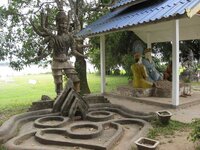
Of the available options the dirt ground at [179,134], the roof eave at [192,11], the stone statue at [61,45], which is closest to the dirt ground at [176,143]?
the dirt ground at [179,134]

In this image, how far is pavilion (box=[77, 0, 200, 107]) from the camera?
7112 millimetres

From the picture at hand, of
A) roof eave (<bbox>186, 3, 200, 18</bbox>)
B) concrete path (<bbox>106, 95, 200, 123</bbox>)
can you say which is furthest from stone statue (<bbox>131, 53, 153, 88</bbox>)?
roof eave (<bbox>186, 3, 200, 18</bbox>)

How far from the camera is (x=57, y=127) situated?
630cm

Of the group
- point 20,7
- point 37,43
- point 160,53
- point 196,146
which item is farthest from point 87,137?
point 160,53

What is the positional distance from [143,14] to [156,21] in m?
1.39

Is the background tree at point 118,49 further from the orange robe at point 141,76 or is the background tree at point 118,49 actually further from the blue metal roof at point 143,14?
the orange robe at point 141,76

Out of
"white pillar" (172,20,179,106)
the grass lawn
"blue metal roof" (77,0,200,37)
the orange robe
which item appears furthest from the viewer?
→ the orange robe

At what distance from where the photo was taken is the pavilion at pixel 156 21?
23.3 ft

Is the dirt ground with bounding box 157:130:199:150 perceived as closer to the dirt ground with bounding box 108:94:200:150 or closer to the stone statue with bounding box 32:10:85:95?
the dirt ground with bounding box 108:94:200:150

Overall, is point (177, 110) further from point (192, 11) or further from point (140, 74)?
point (192, 11)

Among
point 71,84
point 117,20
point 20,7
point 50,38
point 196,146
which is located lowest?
point 196,146

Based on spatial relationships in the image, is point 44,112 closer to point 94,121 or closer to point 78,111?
point 78,111

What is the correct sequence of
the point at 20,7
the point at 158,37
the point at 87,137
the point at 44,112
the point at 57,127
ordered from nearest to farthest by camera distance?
the point at 87,137
the point at 57,127
the point at 44,112
the point at 20,7
the point at 158,37

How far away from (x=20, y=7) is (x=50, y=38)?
3.88m
